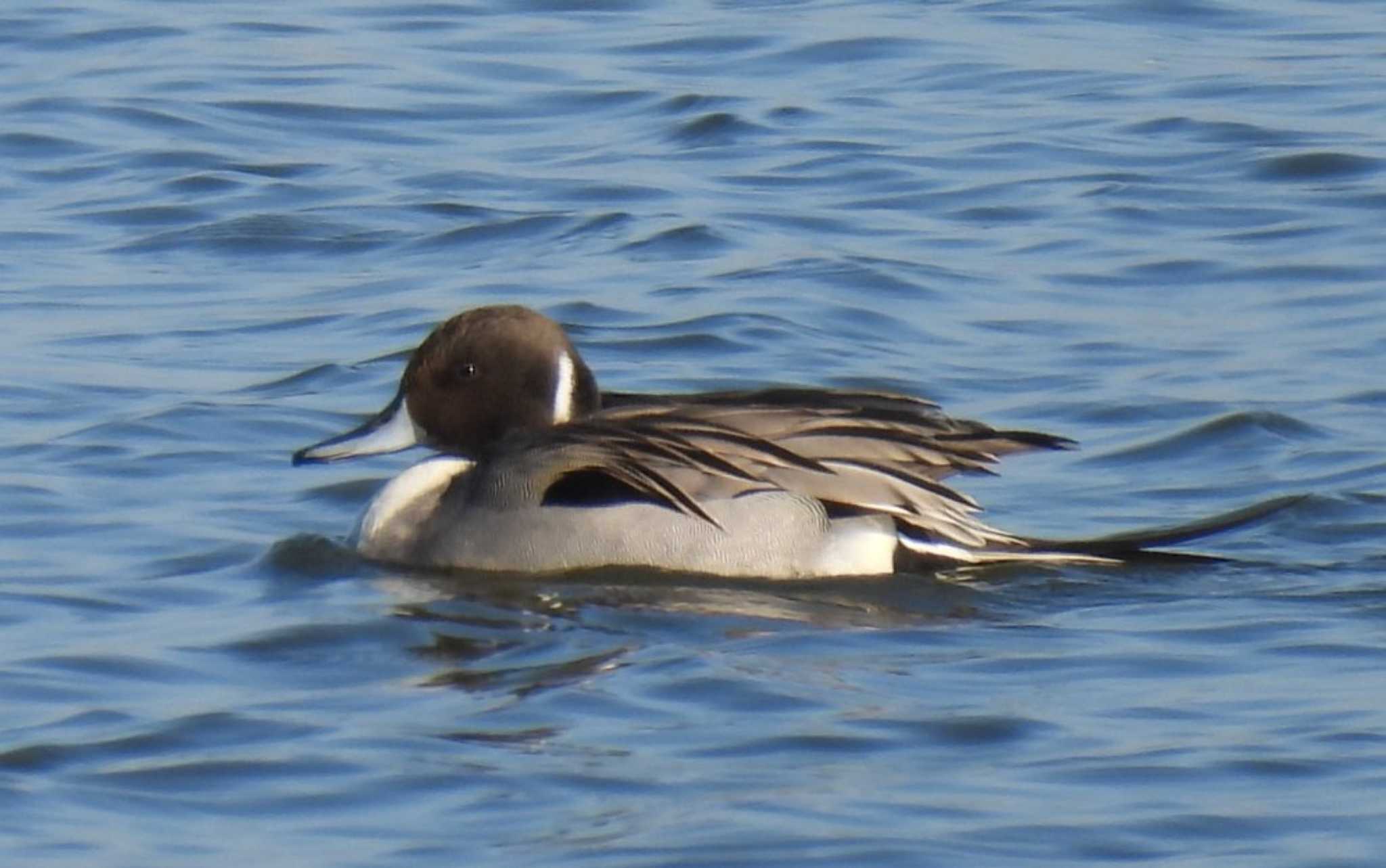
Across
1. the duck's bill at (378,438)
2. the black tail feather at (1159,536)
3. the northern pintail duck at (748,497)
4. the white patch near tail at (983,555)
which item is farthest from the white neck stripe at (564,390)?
the black tail feather at (1159,536)

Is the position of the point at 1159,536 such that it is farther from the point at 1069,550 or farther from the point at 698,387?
the point at 698,387

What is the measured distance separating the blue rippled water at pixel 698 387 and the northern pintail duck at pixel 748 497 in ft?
0.30

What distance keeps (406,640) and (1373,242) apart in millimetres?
4977

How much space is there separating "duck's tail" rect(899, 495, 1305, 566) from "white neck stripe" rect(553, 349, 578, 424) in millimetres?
930

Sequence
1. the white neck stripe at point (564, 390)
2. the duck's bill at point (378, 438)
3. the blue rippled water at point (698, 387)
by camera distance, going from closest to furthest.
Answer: the blue rippled water at point (698, 387) → the white neck stripe at point (564, 390) → the duck's bill at point (378, 438)

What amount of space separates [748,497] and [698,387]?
2111 mm

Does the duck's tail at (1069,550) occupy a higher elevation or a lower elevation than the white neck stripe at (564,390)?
lower

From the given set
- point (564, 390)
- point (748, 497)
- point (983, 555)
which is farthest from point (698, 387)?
point (983, 555)

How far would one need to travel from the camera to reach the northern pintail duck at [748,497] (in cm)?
738

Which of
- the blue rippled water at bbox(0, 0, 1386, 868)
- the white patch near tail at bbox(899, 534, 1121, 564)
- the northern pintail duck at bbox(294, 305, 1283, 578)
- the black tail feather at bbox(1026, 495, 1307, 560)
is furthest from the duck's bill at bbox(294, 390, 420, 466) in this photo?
the black tail feather at bbox(1026, 495, 1307, 560)

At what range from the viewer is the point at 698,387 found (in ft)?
31.1

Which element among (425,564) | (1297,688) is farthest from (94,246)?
(1297,688)

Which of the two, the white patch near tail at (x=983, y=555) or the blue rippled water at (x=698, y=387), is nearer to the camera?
the blue rippled water at (x=698, y=387)

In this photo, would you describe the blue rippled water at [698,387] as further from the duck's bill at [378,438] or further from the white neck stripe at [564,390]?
the white neck stripe at [564,390]
